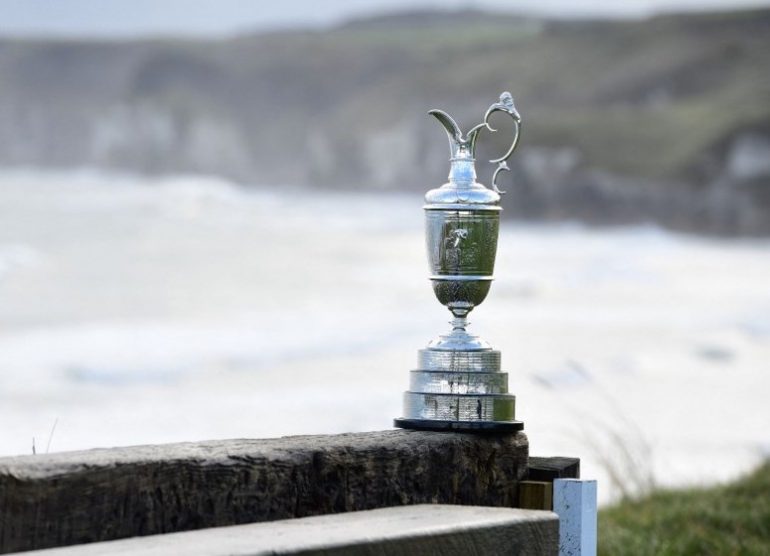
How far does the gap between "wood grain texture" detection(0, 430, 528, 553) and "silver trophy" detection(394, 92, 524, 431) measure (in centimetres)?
6

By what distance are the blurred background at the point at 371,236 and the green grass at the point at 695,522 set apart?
0.35m

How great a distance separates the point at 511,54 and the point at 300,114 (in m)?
20.3

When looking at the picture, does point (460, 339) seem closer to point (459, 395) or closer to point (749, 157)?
point (459, 395)

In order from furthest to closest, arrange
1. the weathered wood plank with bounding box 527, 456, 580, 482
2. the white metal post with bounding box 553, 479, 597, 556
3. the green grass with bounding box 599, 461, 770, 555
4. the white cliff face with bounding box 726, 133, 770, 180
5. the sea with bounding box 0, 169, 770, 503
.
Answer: the white cliff face with bounding box 726, 133, 770, 180 → the sea with bounding box 0, 169, 770, 503 → the green grass with bounding box 599, 461, 770, 555 → the weathered wood plank with bounding box 527, 456, 580, 482 → the white metal post with bounding box 553, 479, 597, 556

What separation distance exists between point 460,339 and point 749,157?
61400mm

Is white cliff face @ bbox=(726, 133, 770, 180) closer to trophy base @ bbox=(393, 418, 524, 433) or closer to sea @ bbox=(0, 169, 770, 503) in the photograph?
sea @ bbox=(0, 169, 770, 503)

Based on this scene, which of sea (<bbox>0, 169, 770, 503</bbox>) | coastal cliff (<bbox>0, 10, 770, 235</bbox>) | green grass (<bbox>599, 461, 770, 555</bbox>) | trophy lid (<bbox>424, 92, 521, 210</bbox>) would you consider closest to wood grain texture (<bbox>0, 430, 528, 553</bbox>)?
trophy lid (<bbox>424, 92, 521, 210</bbox>)

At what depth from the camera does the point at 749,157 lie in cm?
6256

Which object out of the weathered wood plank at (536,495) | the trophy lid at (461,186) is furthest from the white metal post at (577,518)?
the trophy lid at (461,186)

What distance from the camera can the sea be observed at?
394 inches

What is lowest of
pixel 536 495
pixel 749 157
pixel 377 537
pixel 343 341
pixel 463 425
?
pixel 377 537

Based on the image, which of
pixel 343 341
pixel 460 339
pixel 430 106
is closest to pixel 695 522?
pixel 460 339

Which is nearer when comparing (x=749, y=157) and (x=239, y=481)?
(x=239, y=481)

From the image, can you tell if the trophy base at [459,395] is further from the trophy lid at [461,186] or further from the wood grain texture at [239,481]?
the trophy lid at [461,186]
